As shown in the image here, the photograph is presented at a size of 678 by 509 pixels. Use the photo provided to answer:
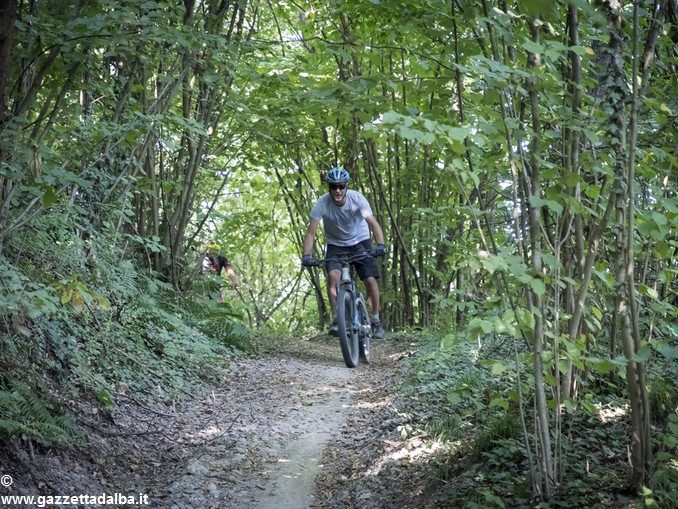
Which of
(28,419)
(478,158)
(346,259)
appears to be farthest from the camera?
(346,259)

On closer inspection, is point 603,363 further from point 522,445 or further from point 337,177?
point 337,177

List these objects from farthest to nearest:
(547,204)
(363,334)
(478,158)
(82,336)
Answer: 1. (363,334)
2. (82,336)
3. (478,158)
4. (547,204)

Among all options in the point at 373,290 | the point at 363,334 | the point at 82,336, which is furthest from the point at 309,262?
the point at 82,336

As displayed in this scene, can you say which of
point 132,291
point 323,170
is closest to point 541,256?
point 132,291

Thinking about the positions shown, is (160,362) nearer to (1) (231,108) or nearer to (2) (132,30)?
(2) (132,30)

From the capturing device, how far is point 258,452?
16.2ft

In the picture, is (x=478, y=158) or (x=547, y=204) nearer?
(x=547, y=204)

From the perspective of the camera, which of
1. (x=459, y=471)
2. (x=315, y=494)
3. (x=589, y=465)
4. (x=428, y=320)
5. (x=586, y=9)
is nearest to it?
(x=586, y=9)

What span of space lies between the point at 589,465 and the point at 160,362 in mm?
3958

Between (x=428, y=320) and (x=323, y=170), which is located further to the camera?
(x=323, y=170)

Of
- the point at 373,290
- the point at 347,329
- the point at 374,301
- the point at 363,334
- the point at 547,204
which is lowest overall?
the point at 363,334

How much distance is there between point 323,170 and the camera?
43.8 feet

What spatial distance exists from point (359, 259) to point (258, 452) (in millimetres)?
3550

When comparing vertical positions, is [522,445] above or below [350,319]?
below
